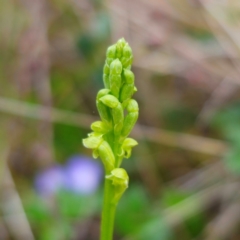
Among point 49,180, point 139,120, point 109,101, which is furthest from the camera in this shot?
point 139,120

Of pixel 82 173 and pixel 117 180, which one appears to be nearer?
pixel 117 180

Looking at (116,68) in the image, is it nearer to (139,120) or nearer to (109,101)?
(109,101)

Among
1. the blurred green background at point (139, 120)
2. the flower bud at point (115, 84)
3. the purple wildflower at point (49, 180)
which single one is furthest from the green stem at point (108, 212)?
the purple wildflower at point (49, 180)

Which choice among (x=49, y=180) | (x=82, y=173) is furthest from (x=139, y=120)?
(x=49, y=180)

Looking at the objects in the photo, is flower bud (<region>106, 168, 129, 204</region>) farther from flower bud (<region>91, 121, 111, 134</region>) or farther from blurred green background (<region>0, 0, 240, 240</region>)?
blurred green background (<region>0, 0, 240, 240</region>)

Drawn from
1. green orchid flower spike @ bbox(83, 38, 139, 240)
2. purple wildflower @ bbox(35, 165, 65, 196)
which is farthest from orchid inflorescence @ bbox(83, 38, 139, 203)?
purple wildflower @ bbox(35, 165, 65, 196)

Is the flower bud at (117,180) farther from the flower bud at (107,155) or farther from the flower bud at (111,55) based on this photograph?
the flower bud at (111,55)
